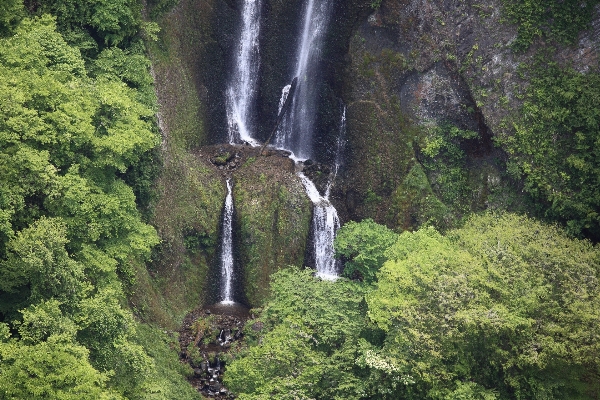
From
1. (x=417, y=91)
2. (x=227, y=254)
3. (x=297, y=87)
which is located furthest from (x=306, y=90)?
(x=227, y=254)

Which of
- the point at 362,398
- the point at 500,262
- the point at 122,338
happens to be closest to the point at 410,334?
the point at 362,398

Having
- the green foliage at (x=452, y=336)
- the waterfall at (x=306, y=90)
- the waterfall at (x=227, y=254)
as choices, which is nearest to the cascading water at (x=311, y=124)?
the waterfall at (x=306, y=90)

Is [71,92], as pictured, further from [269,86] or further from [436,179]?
[436,179]

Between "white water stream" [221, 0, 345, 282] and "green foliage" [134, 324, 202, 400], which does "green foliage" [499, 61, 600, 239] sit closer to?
"white water stream" [221, 0, 345, 282]

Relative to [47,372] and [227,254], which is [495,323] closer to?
[47,372]

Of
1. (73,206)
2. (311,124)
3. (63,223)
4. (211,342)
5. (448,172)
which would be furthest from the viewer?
(311,124)

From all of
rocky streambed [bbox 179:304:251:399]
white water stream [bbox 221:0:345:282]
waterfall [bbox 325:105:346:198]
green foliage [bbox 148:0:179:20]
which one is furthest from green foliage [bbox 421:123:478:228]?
green foliage [bbox 148:0:179:20]

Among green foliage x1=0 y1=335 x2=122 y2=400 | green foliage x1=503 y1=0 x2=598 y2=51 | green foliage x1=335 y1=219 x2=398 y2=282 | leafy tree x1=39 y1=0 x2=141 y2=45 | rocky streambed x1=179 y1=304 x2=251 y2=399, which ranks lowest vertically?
green foliage x1=0 y1=335 x2=122 y2=400

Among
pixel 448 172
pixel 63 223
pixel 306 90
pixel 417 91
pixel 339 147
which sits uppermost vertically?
pixel 306 90
